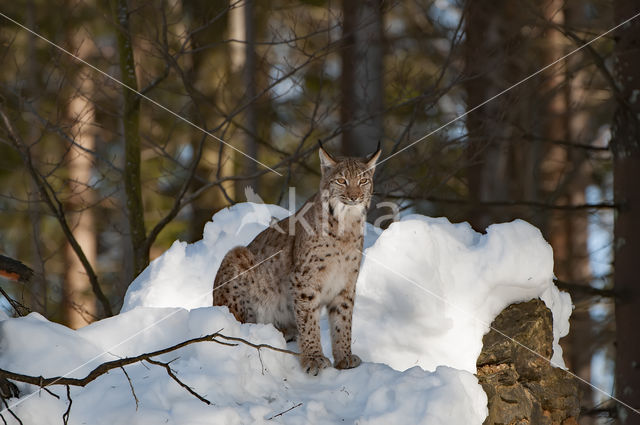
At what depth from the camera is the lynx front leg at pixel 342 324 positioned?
499 centimetres

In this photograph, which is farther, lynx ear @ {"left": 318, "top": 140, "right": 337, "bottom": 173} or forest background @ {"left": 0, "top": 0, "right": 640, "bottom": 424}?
forest background @ {"left": 0, "top": 0, "right": 640, "bottom": 424}

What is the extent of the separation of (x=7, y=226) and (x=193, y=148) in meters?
4.72

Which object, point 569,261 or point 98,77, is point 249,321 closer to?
point 98,77

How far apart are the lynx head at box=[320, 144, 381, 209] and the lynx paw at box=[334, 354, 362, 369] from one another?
3.43ft

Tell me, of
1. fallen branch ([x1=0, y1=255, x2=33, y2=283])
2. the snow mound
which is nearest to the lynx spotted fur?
the snow mound

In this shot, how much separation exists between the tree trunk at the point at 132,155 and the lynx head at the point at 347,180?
3.01 metres

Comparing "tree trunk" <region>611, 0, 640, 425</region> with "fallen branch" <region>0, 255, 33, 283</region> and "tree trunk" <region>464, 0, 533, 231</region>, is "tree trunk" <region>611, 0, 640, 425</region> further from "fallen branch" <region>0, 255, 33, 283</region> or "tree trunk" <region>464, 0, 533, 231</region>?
"fallen branch" <region>0, 255, 33, 283</region>

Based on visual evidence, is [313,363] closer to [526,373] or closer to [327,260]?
[327,260]

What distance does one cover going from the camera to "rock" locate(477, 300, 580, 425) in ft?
14.8

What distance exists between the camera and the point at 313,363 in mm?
4770

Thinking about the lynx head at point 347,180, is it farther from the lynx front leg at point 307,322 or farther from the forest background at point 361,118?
the forest background at point 361,118

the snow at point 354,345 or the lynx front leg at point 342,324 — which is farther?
the lynx front leg at point 342,324

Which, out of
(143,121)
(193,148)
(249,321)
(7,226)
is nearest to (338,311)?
(249,321)

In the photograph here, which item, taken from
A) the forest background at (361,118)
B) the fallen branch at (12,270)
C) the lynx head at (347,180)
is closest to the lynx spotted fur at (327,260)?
the lynx head at (347,180)
